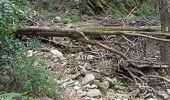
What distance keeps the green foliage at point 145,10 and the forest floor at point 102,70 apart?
2.08 m

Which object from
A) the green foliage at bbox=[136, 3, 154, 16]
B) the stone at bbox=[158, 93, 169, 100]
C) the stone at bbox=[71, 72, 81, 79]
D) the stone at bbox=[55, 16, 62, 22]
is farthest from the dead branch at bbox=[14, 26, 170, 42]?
the green foliage at bbox=[136, 3, 154, 16]

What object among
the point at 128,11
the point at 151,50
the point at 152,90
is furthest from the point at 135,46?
the point at 128,11

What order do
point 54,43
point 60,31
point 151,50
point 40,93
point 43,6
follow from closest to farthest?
point 40,93
point 60,31
point 54,43
point 151,50
point 43,6

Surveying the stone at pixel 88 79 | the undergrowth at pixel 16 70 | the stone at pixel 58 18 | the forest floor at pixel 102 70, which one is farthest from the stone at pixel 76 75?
the stone at pixel 58 18

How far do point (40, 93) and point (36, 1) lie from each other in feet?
17.1

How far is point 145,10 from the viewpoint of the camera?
1003 cm

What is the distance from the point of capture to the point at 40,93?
16.7 feet

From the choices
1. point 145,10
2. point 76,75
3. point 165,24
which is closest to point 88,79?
point 76,75

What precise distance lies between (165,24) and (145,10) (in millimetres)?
3440

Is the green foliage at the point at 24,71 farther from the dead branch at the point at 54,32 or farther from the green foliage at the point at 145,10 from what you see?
the green foliage at the point at 145,10

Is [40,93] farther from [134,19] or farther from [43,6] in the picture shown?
[43,6]

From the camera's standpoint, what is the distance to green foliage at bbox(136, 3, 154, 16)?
9.82 metres

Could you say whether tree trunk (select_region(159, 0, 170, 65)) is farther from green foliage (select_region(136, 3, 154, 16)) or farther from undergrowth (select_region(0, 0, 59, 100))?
green foliage (select_region(136, 3, 154, 16))

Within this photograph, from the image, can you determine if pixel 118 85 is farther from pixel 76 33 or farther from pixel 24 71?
pixel 24 71
